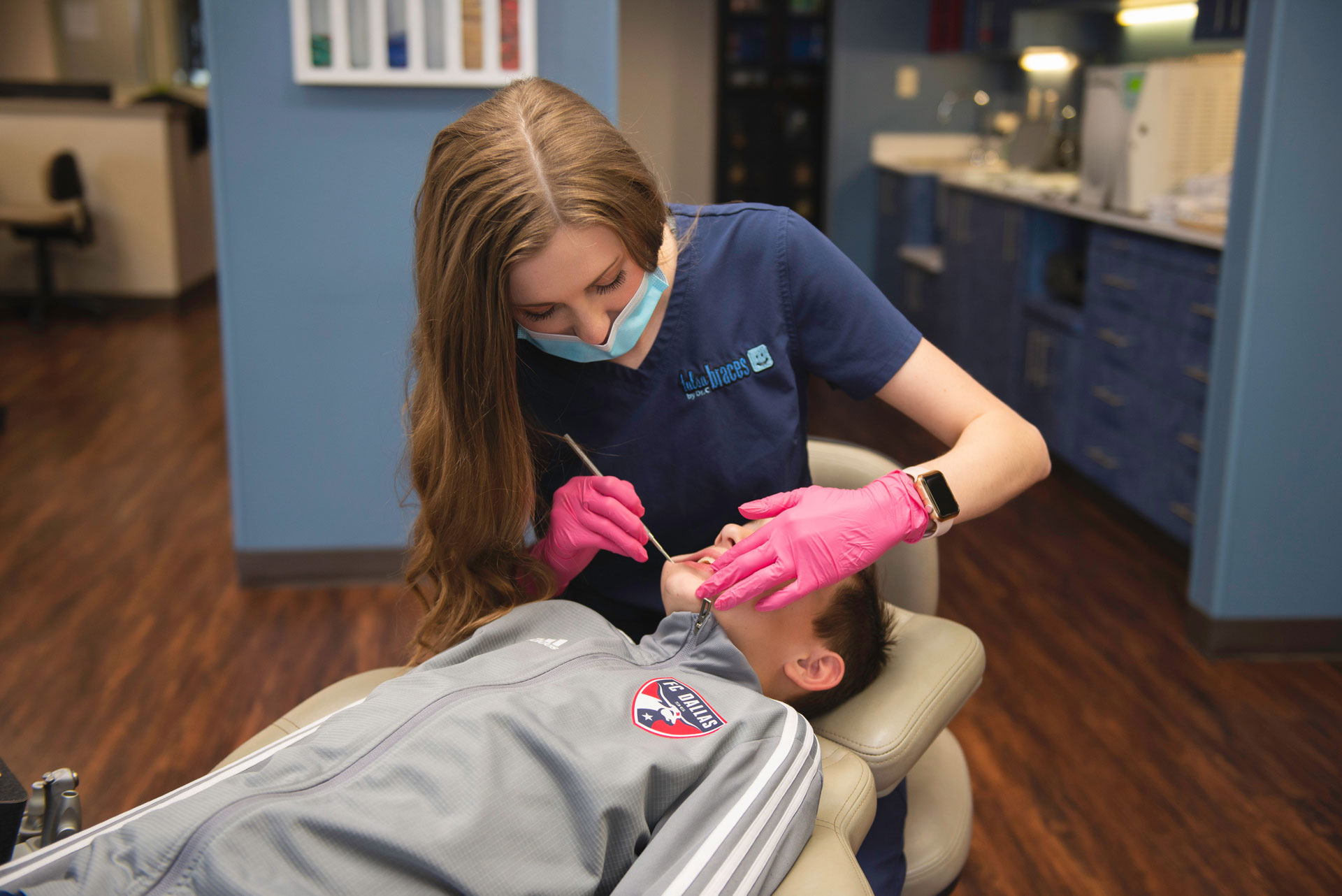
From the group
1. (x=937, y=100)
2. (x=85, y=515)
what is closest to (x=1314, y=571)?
(x=85, y=515)

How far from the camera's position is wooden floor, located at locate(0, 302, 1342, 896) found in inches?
73.5

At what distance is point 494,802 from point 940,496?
530mm

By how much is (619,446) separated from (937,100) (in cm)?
496

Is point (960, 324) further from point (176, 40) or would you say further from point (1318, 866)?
point (176, 40)

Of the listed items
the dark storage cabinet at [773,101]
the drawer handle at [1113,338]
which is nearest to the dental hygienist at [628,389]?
the drawer handle at [1113,338]

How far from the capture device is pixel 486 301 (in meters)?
1.08

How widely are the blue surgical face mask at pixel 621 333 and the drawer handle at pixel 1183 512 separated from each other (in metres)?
2.18

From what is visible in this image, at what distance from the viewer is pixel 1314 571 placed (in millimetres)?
2375

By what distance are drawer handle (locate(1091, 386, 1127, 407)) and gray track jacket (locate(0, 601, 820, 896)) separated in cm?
250

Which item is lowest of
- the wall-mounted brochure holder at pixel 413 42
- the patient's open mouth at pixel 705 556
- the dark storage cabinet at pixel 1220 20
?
the patient's open mouth at pixel 705 556

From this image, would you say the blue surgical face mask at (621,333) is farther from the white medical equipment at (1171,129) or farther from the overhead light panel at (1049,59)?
→ the overhead light panel at (1049,59)

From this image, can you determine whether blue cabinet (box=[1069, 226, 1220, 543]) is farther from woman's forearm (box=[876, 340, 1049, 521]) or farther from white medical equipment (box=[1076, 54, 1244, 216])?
woman's forearm (box=[876, 340, 1049, 521])

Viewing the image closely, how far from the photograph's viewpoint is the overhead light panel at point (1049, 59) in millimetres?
4824

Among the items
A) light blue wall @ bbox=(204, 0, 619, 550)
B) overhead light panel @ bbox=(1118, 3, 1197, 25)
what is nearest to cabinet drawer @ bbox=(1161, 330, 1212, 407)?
overhead light panel @ bbox=(1118, 3, 1197, 25)
